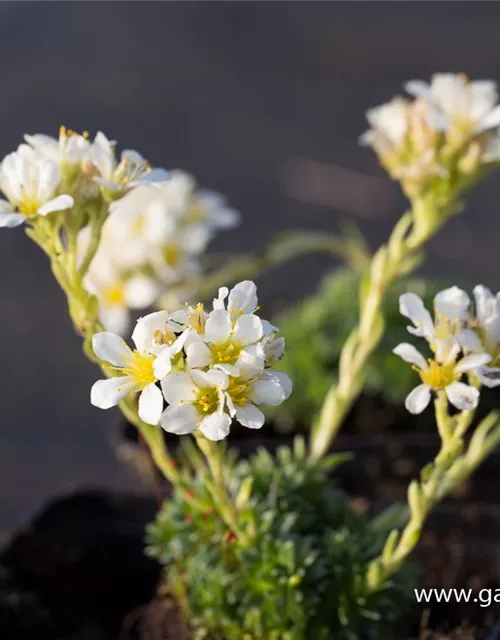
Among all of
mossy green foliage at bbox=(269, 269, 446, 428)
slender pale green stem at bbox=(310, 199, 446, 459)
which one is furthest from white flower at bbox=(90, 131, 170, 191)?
mossy green foliage at bbox=(269, 269, 446, 428)

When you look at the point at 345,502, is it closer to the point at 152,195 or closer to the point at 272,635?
the point at 272,635

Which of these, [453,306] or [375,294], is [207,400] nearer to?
[453,306]

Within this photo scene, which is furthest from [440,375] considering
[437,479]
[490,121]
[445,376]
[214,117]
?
[214,117]

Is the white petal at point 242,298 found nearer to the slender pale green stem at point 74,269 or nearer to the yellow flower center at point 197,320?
the yellow flower center at point 197,320

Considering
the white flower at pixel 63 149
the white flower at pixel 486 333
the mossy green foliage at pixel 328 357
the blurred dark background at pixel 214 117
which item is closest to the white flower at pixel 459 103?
the white flower at pixel 486 333

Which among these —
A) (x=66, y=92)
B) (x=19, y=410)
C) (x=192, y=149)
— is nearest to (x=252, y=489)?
(x=19, y=410)

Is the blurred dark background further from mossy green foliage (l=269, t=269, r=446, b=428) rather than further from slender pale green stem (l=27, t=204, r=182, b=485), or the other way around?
slender pale green stem (l=27, t=204, r=182, b=485)
